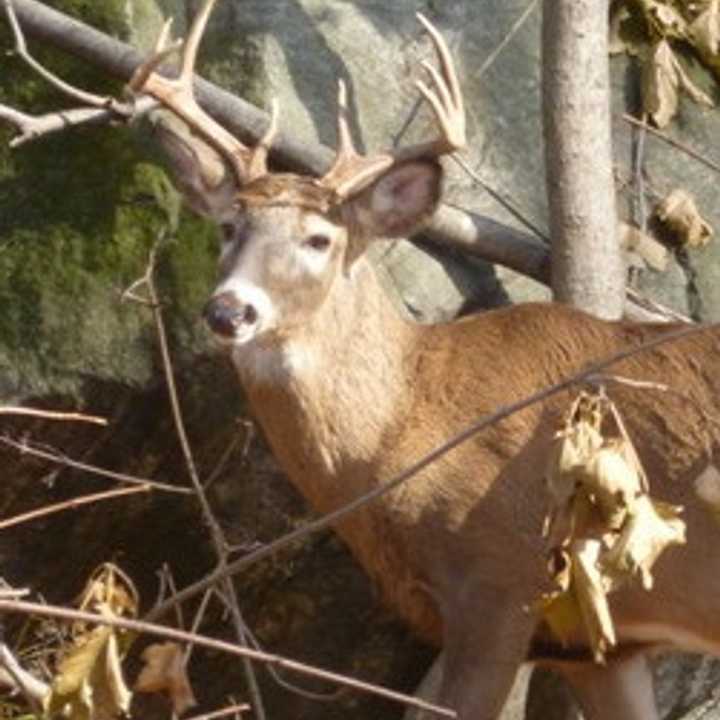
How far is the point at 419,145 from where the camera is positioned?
705cm

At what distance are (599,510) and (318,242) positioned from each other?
7.85ft

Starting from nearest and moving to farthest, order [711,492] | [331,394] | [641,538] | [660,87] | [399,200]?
1. [641,538]
2. [711,492]
3. [331,394]
4. [399,200]
5. [660,87]

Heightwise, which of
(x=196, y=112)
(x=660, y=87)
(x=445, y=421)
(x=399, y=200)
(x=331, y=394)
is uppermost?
(x=660, y=87)

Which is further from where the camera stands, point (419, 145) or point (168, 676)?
point (419, 145)

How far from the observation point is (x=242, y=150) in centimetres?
711

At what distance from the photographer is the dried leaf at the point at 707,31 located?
841 cm

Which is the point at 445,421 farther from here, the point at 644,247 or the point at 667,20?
the point at 667,20

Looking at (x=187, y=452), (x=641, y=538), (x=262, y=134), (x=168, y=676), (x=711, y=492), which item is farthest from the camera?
(x=262, y=134)

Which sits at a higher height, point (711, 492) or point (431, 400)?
point (711, 492)

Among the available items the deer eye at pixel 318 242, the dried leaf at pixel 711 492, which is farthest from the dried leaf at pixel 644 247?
the dried leaf at pixel 711 492

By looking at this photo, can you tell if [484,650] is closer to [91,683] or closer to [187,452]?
[187,452]

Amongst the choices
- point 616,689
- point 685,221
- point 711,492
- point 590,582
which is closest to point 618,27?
point 685,221

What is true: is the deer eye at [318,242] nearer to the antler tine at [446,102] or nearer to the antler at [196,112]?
the antler at [196,112]

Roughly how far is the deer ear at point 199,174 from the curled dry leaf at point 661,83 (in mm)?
1794
